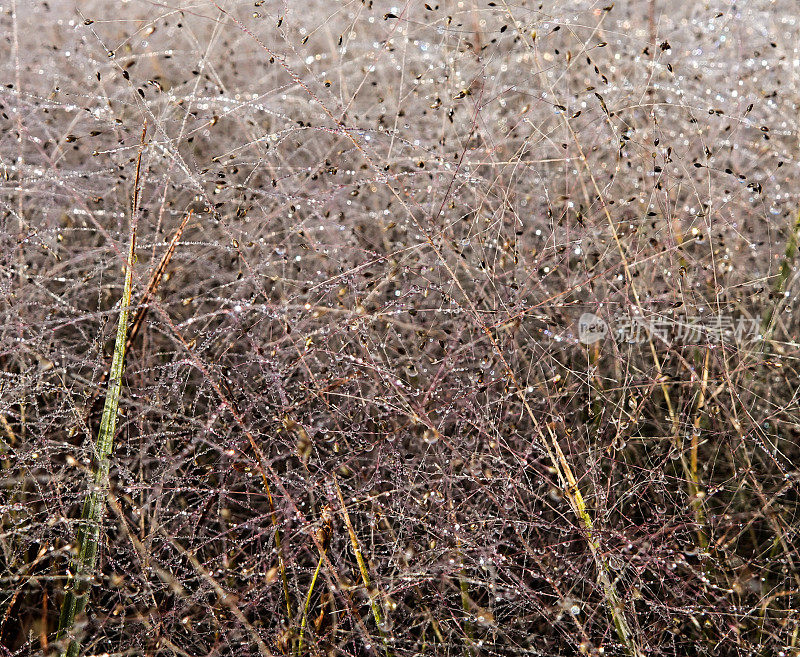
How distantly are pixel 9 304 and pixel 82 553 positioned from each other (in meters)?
0.53

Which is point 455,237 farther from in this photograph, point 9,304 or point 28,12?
point 28,12

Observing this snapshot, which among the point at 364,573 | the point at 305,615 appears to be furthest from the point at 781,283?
the point at 305,615

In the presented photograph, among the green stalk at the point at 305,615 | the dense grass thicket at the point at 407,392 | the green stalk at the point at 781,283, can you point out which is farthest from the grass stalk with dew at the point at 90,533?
the green stalk at the point at 781,283

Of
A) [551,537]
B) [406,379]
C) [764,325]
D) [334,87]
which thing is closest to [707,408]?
[764,325]

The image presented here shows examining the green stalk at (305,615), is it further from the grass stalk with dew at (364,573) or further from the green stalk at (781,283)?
the green stalk at (781,283)

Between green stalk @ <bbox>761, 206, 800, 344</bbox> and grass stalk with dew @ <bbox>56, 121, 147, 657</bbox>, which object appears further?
green stalk @ <bbox>761, 206, 800, 344</bbox>

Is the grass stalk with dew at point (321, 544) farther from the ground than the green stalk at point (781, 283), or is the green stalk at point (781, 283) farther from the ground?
A: the green stalk at point (781, 283)

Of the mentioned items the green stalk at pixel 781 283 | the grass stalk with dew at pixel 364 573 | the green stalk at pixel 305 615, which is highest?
the green stalk at pixel 781 283

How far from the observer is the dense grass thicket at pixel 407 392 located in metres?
1.15

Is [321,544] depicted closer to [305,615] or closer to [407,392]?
[305,615]

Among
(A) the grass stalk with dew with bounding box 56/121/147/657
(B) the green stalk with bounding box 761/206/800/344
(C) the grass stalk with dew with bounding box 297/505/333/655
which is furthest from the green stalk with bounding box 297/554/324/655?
(B) the green stalk with bounding box 761/206/800/344

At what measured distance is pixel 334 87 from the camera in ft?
6.27

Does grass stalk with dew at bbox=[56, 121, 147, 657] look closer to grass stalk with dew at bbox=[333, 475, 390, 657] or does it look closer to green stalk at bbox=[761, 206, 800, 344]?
grass stalk with dew at bbox=[333, 475, 390, 657]

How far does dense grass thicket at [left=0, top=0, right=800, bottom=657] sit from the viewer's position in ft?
3.78
